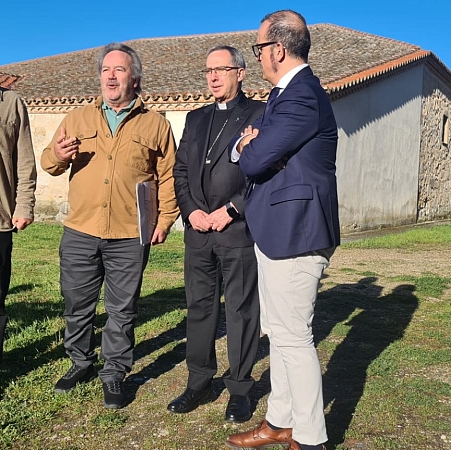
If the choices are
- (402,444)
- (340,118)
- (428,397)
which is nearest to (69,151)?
(402,444)

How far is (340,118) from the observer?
1325 cm

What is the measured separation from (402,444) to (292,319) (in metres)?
1.00

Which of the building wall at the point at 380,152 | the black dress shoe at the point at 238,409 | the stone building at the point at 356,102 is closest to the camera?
the black dress shoe at the point at 238,409

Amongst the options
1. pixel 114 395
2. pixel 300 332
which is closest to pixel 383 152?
pixel 114 395

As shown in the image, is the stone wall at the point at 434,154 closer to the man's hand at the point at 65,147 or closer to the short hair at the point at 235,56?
the short hair at the point at 235,56

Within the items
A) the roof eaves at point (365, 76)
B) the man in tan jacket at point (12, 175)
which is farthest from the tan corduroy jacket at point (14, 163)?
the roof eaves at point (365, 76)

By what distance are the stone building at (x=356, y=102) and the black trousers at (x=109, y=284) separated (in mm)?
9267

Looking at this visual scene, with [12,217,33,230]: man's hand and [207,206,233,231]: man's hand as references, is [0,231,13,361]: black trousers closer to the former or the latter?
[12,217,33,230]: man's hand

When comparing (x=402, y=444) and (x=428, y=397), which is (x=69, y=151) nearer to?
(x=402, y=444)

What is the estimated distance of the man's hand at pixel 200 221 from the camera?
133 inches

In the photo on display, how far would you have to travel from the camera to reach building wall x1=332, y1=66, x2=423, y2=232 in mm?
13922

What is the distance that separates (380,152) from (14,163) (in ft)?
43.3

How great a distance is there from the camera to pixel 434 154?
752 inches

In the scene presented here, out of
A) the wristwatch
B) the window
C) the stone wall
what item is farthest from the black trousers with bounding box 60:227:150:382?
the window
